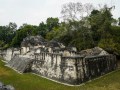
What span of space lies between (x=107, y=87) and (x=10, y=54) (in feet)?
94.0

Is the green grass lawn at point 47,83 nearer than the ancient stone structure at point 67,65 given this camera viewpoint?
Yes

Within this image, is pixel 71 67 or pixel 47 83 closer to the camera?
pixel 71 67

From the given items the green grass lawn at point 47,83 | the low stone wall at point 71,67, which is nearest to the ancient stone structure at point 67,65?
the low stone wall at point 71,67

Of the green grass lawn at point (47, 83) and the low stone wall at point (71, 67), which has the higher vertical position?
the low stone wall at point (71, 67)

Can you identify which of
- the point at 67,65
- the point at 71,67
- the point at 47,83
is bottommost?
the point at 47,83

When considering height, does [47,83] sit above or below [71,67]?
below

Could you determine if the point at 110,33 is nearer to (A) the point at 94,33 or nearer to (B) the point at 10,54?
(A) the point at 94,33

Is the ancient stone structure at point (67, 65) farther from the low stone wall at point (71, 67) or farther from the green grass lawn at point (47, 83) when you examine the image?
the green grass lawn at point (47, 83)


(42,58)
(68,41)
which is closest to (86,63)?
(42,58)

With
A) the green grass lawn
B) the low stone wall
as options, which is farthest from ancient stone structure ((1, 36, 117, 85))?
the green grass lawn

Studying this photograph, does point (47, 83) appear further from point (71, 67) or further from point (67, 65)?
point (71, 67)

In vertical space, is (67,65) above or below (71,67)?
above

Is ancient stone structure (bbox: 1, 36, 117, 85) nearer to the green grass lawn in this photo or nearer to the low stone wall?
the low stone wall

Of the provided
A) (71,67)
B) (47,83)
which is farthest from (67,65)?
(47,83)
